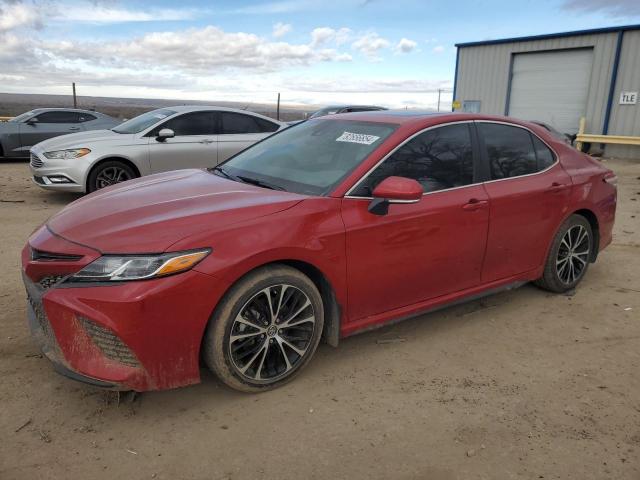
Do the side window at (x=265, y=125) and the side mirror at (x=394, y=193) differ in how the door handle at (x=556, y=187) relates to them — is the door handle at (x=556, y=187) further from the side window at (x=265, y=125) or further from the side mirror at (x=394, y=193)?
the side window at (x=265, y=125)

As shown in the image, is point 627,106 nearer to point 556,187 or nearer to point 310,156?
point 556,187

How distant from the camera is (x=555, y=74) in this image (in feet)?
60.5

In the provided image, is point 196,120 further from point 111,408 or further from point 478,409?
point 478,409

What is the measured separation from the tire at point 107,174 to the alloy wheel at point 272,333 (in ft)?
18.8

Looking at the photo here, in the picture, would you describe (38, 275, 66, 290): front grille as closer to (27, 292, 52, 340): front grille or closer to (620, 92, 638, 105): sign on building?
(27, 292, 52, 340): front grille

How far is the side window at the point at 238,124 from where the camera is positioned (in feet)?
29.0

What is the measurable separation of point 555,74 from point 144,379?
763 inches

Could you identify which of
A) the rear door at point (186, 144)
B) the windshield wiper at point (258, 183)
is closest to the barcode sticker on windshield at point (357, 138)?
the windshield wiper at point (258, 183)

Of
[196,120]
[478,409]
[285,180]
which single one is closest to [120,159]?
[196,120]

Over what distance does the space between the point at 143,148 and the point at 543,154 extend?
5.91m

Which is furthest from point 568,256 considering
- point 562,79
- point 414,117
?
point 562,79

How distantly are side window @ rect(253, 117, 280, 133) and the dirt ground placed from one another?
5.86 m

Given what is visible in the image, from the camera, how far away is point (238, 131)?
8.94 m

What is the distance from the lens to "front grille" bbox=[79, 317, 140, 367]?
253 centimetres
